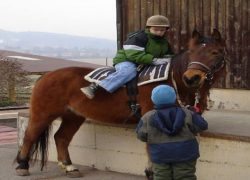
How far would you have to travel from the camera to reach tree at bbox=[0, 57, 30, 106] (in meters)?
17.2

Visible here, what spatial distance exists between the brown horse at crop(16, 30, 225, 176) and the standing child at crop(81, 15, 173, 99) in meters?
0.18

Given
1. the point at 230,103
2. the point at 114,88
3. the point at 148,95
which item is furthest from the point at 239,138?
the point at 230,103

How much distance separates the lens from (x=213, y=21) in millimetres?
8180

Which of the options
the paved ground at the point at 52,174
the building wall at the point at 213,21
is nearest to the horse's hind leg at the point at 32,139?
the paved ground at the point at 52,174

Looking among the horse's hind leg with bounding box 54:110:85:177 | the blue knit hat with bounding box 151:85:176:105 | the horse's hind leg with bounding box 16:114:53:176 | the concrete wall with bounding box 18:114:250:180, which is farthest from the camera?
the horse's hind leg with bounding box 54:110:85:177

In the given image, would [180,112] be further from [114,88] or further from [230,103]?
[230,103]

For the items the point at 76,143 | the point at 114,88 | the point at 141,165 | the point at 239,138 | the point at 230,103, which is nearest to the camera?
the point at 239,138

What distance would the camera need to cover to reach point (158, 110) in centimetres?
438

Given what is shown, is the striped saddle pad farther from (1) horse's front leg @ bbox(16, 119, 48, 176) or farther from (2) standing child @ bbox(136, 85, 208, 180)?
(2) standing child @ bbox(136, 85, 208, 180)

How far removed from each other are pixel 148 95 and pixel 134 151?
1108mm

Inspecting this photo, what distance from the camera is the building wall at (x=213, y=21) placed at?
7859 millimetres

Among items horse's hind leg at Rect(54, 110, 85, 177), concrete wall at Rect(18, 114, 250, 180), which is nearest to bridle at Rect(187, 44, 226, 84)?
concrete wall at Rect(18, 114, 250, 180)

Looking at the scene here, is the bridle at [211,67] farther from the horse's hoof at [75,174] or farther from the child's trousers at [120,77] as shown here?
the horse's hoof at [75,174]

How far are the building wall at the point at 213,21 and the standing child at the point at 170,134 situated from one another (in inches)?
145
